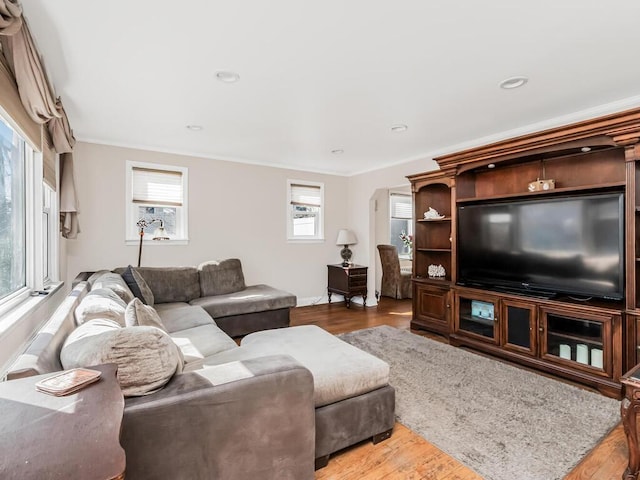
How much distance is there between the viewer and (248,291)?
14.7 ft

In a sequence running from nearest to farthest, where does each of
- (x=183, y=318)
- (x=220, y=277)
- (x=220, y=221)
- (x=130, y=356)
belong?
(x=130, y=356)
(x=183, y=318)
(x=220, y=277)
(x=220, y=221)

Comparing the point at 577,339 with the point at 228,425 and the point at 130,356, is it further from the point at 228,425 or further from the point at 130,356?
the point at 130,356

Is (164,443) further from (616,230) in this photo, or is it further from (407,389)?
(616,230)

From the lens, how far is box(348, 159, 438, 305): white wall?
5.48 meters

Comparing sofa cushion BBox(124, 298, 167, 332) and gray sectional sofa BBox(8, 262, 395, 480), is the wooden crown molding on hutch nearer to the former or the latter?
gray sectional sofa BBox(8, 262, 395, 480)

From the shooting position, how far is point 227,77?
8.20 ft

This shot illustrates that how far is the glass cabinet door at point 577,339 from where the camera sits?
2.63 m

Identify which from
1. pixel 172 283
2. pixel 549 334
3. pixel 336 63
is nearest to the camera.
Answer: pixel 336 63

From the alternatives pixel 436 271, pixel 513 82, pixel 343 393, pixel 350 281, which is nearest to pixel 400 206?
pixel 350 281

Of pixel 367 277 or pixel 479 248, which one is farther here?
pixel 367 277

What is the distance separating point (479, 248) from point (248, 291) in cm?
288

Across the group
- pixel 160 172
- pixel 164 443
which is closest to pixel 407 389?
pixel 164 443

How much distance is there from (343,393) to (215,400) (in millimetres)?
808

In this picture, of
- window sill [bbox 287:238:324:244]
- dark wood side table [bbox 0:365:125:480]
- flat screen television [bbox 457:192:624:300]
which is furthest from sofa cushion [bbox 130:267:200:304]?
flat screen television [bbox 457:192:624:300]
